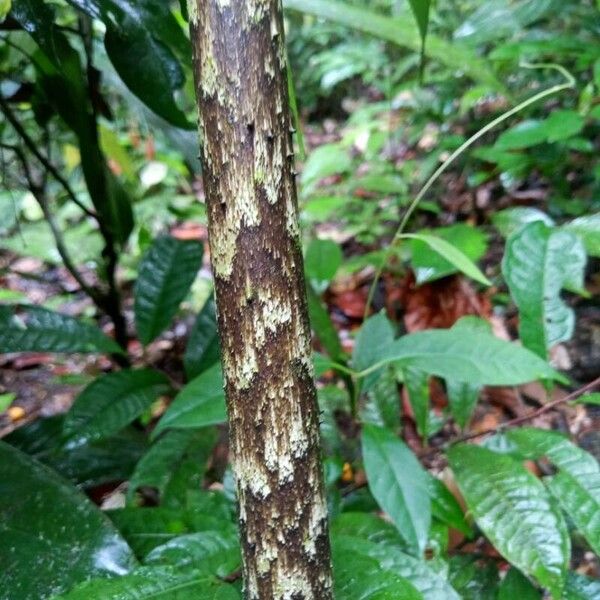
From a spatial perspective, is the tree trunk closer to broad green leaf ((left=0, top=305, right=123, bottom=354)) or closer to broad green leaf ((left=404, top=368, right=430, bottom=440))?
broad green leaf ((left=404, top=368, right=430, bottom=440))

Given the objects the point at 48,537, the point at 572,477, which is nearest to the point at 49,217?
the point at 48,537

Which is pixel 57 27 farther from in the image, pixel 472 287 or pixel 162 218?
pixel 162 218

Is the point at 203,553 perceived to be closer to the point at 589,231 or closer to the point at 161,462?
the point at 161,462

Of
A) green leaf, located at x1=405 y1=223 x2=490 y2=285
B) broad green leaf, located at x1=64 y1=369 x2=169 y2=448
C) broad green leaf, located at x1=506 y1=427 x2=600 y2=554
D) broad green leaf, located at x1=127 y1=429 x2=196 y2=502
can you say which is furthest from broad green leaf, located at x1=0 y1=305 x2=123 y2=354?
broad green leaf, located at x1=506 y1=427 x2=600 y2=554

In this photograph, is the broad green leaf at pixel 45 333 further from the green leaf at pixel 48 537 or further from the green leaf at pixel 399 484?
the green leaf at pixel 399 484

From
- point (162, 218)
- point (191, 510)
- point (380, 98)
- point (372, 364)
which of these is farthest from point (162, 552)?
point (380, 98)

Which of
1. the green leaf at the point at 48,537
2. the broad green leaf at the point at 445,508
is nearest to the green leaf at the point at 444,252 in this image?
the broad green leaf at the point at 445,508
